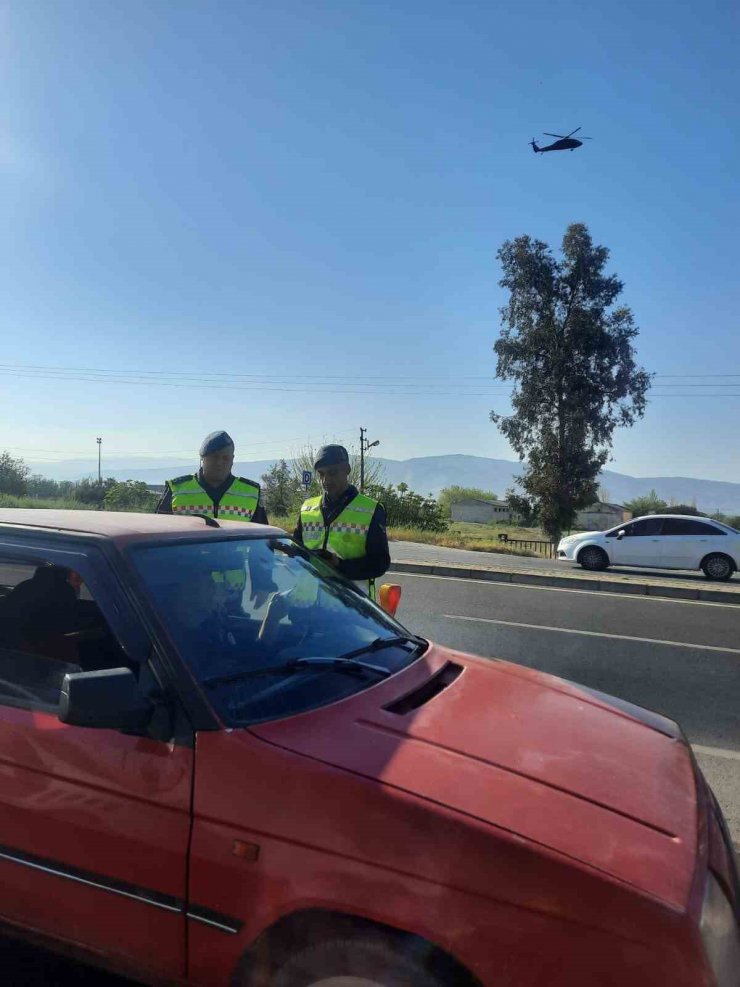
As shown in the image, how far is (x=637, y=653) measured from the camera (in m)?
7.38

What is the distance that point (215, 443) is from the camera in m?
4.91

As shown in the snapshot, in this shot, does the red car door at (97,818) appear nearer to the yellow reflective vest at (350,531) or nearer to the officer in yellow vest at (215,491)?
the yellow reflective vest at (350,531)

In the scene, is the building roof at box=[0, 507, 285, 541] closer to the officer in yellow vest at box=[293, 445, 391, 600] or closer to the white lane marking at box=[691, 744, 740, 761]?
the officer in yellow vest at box=[293, 445, 391, 600]

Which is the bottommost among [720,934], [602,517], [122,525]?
[602,517]

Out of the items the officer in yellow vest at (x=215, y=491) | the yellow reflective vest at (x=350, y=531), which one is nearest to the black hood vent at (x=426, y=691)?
the yellow reflective vest at (x=350, y=531)

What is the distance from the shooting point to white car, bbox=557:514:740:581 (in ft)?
57.5

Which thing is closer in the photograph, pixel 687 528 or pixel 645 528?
pixel 687 528

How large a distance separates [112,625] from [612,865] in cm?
147

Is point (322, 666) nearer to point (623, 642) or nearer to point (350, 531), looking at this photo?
point (350, 531)

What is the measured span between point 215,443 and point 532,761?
349 centimetres

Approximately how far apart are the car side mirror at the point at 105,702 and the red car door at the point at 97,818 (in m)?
0.08

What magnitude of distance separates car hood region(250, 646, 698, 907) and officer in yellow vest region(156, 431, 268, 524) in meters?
2.63

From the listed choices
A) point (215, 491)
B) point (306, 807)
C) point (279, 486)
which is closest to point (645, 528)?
point (215, 491)

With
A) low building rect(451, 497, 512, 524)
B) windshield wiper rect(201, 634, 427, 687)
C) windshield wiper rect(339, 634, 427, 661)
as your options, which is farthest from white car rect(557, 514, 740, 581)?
low building rect(451, 497, 512, 524)
